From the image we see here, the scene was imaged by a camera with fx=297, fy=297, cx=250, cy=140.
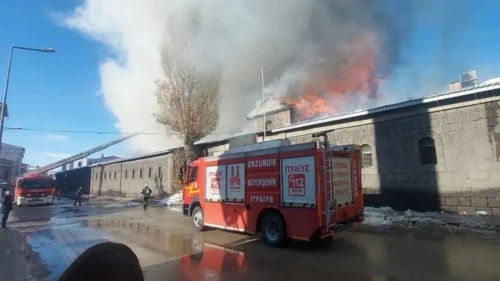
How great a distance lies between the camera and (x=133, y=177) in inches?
1324

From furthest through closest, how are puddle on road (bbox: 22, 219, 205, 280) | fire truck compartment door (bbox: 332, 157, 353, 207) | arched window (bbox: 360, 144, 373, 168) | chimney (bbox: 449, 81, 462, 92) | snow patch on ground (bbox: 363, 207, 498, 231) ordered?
chimney (bbox: 449, 81, 462, 92) → arched window (bbox: 360, 144, 373, 168) → snow patch on ground (bbox: 363, 207, 498, 231) → fire truck compartment door (bbox: 332, 157, 353, 207) → puddle on road (bbox: 22, 219, 205, 280)

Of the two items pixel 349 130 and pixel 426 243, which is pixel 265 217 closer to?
pixel 426 243

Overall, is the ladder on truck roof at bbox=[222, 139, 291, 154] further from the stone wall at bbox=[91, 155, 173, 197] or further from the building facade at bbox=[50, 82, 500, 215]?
the stone wall at bbox=[91, 155, 173, 197]

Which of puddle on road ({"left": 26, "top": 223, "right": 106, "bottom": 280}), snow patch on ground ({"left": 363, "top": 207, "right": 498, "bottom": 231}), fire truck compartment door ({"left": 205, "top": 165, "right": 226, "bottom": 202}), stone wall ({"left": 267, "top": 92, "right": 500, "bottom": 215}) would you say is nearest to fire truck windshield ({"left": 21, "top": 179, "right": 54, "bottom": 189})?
puddle on road ({"left": 26, "top": 223, "right": 106, "bottom": 280})

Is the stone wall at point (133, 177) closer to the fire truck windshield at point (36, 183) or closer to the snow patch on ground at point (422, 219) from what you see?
the fire truck windshield at point (36, 183)

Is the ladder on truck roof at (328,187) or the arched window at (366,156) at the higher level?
the arched window at (366,156)

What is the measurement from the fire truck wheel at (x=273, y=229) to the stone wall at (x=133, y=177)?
20.1 m

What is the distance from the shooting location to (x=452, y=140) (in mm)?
12125

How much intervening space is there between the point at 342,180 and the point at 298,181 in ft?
4.99

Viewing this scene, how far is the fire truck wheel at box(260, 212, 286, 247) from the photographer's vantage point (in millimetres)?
7848

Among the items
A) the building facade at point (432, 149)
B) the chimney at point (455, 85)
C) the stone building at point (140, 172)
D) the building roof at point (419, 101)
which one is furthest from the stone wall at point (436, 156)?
the stone building at point (140, 172)

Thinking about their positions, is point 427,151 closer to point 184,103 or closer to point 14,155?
point 184,103

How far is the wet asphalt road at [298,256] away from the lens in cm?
563

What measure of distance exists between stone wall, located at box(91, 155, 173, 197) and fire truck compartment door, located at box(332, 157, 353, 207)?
68.5ft
